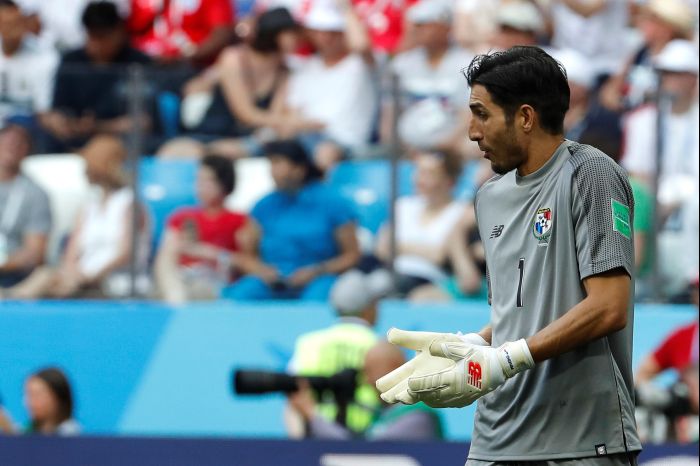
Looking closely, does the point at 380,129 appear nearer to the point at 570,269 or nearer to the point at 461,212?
the point at 461,212

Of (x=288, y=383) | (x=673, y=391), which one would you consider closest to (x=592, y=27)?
(x=673, y=391)

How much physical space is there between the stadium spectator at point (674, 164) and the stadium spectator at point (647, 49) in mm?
101

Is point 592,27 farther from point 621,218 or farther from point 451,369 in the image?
point 451,369

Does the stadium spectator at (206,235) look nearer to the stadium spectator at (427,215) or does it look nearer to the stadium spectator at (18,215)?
the stadium spectator at (18,215)

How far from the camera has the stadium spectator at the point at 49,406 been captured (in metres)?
7.75

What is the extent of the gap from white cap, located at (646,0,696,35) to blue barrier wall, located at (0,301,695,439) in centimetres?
188

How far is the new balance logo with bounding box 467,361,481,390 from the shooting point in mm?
3314

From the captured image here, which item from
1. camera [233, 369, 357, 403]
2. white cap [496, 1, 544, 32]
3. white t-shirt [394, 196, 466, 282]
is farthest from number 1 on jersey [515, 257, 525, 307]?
white cap [496, 1, 544, 32]

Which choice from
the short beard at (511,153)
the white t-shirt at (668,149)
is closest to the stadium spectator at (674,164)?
the white t-shirt at (668,149)

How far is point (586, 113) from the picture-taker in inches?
315

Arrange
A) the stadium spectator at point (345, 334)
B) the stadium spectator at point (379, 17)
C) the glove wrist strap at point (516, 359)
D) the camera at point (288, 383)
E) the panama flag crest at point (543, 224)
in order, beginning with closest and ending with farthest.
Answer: the glove wrist strap at point (516, 359), the panama flag crest at point (543, 224), the camera at point (288, 383), the stadium spectator at point (345, 334), the stadium spectator at point (379, 17)

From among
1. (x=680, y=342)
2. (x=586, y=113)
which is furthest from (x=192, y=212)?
(x=680, y=342)

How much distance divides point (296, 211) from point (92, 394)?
5.41ft

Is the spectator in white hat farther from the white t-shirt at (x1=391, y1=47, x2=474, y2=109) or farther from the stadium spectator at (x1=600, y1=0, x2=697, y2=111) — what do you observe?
the white t-shirt at (x1=391, y1=47, x2=474, y2=109)
